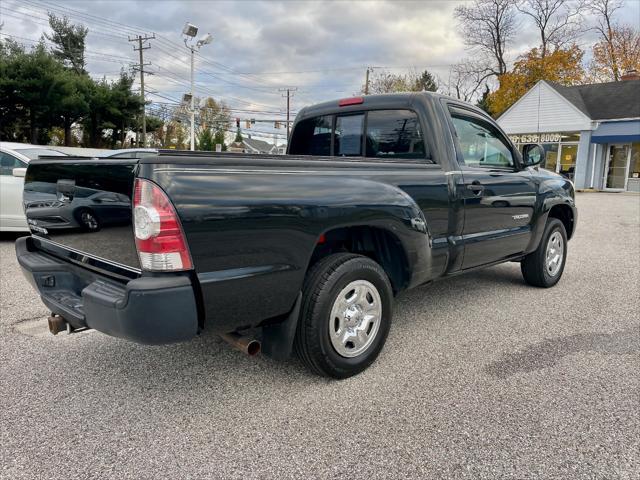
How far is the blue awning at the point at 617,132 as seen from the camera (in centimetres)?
2206

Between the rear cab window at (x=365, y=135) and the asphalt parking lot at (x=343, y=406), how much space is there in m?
1.52

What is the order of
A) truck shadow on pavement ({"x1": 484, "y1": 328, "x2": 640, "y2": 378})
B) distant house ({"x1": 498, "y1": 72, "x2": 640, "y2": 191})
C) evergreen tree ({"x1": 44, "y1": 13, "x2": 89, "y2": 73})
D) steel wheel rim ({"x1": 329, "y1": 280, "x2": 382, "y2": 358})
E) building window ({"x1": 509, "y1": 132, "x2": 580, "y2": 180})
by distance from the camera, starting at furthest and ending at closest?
evergreen tree ({"x1": 44, "y1": 13, "x2": 89, "y2": 73}) < building window ({"x1": 509, "y1": 132, "x2": 580, "y2": 180}) < distant house ({"x1": 498, "y1": 72, "x2": 640, "y2": 191}) < truck shadow on pavement ({"x1": 484, "y1": 328, "x2": 640, "y2": 378}) < steel wheel rim ({"x1": 329, "y1": 280, "x2": 382, "y2": 358})

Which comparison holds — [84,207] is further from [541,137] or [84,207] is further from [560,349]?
[541,137]

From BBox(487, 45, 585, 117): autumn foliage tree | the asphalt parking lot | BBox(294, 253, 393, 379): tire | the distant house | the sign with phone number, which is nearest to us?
the asphalt parking lot

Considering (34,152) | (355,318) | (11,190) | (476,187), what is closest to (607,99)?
(476,187)

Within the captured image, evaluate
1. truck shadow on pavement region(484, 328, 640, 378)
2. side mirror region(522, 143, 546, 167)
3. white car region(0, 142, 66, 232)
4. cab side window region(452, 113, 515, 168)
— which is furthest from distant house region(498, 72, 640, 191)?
white car region(0, 142, 66, 232)

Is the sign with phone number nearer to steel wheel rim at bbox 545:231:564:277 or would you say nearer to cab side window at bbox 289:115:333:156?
steel wheel rim at bbox 545:231:564:277

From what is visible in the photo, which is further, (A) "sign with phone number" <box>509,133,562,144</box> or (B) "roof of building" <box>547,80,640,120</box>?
(A) "sign with phone number" <box>509,133,562,144</box>

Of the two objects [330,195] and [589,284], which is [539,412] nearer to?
[330,195]

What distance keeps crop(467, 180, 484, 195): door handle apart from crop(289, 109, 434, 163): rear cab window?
456mm

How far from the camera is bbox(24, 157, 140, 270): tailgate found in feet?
7.43

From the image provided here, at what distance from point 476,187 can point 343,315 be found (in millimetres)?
1721

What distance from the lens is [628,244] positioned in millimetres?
8445

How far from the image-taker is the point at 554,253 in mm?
5336
